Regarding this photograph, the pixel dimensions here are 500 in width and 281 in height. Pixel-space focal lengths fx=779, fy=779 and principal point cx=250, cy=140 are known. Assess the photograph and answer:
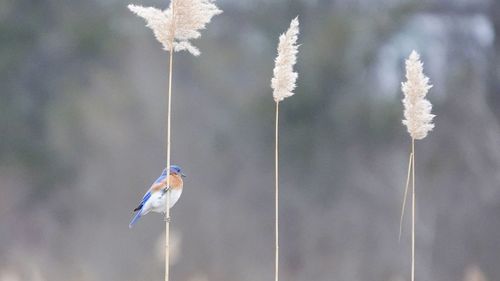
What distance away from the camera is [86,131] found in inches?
155

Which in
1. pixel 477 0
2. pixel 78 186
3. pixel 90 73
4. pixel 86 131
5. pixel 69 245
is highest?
pixel 477 0

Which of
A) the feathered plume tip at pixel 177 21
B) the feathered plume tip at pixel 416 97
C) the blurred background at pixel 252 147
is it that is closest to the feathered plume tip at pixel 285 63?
the feathered plume tip at pixel 177 21

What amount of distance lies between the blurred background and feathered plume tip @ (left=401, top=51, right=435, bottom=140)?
1478mm

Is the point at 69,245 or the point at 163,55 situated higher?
the point at 163,55

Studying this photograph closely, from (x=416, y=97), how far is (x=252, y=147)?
1.55m

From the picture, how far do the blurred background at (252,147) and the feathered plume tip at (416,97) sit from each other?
4.85ft

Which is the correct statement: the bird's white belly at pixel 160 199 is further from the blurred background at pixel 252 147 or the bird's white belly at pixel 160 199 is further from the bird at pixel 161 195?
the blurred background at pixel 252 147

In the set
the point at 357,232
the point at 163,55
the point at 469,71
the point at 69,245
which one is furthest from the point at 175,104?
the point at 469,71

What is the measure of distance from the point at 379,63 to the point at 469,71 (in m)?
0.48

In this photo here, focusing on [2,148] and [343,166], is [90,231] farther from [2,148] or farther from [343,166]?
[343,166]

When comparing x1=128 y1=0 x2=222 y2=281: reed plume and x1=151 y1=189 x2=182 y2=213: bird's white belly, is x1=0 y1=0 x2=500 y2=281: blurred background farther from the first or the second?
x1=128 y1=0 x2=222 y2=281: reed plume

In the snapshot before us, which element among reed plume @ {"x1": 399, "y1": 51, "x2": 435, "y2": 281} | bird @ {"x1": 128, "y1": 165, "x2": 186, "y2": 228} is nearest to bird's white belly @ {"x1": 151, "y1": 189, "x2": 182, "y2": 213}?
bird @ {"x1": 128, "y1": 165, "x2": 186, "y2": 228}

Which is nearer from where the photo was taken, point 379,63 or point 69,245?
point 69,245

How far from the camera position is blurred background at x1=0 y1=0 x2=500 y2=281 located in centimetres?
387
